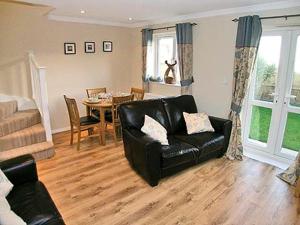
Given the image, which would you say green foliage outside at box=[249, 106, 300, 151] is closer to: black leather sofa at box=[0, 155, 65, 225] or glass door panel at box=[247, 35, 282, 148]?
glass door panel at box=[247, 35, 282, 148]

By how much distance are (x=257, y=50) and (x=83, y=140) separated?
341cm

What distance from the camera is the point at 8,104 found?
392 centimetres

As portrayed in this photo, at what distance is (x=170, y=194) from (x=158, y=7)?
2834 mm

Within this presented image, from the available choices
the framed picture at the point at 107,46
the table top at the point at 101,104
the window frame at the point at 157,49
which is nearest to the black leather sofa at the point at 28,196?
the table top at the point at 101,104

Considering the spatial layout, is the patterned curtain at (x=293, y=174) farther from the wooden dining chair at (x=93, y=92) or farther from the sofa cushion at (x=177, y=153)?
the wooden dining chair at (x=93, y=92)

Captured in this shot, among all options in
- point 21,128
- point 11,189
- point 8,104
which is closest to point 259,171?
point 11,189

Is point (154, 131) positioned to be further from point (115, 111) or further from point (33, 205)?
point (33, 205)

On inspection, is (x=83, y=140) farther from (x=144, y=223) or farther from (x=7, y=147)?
(x=144, y=223)

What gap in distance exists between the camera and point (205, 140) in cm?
321

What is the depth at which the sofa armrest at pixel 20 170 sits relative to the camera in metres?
1.99

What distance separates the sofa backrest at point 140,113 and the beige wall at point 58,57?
2.06 metres

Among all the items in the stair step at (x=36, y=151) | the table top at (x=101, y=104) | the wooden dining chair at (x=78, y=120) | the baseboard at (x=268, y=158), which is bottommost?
the baseboard at (x=268, y=158)

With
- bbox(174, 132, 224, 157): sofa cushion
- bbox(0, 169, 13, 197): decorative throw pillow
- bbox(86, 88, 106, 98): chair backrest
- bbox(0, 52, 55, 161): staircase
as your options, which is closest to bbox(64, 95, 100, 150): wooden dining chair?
bbox(0, 52, 55, 161): staircase

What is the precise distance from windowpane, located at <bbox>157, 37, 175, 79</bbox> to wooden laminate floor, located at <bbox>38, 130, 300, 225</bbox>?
2.46 meters
